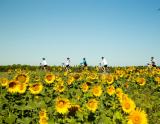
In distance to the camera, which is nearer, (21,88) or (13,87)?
(13,87)

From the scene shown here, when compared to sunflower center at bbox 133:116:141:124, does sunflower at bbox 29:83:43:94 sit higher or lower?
higher

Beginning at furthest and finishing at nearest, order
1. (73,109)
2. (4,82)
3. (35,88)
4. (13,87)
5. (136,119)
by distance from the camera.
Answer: (4,82) → (35,88) → (13,87) → (73,109) → (136,119)

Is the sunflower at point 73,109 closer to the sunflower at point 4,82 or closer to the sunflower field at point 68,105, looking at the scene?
the sunflower field at point 68,105

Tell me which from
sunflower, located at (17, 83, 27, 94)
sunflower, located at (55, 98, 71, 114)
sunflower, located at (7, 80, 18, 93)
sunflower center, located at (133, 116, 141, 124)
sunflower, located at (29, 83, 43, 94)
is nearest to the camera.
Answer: sunflower center, located at (133, 116, 141, 124)

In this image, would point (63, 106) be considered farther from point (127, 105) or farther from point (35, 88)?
point (35, 88)

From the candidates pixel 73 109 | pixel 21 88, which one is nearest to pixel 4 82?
pixel 21 88

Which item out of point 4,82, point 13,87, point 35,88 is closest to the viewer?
point 13,87

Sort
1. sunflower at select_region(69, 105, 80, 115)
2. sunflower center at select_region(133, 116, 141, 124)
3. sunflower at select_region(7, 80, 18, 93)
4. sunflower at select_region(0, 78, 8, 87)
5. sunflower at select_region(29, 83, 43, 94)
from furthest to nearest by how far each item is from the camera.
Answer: sunflower at select_region(0, 78, 8, 87) < sunflower at select_region(29, 83, 43, 94) < sunflower at select_region(7, 80, 18, 93) < sunflower at select_region(69, 105, 80, 115) < sunflower center at select_region(133, 116, 141, 124)

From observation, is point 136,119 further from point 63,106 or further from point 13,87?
point 13,87

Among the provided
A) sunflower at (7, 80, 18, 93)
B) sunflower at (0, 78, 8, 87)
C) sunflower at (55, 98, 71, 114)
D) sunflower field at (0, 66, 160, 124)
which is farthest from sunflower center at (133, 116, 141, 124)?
sunflower at (0, 78, 8, 87)

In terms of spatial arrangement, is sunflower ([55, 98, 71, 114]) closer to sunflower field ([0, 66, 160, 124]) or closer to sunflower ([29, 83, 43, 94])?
sunflower field ([0, 66, 160, 124])

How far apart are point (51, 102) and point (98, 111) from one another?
213 cm

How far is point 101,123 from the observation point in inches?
203

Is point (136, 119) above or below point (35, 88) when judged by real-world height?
below
